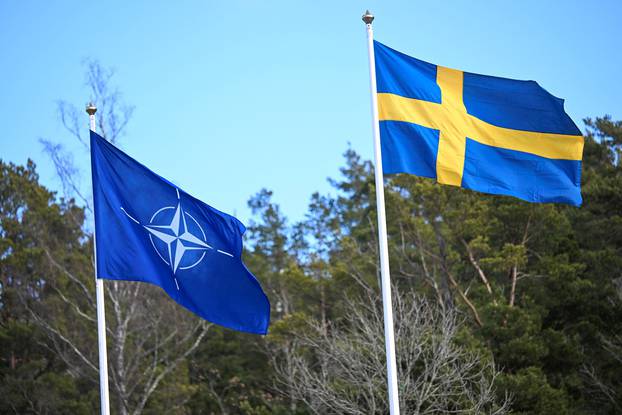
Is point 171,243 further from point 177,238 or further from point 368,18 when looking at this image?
point 368,18

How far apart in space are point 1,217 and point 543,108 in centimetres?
3022

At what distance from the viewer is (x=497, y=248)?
29219 millimetres

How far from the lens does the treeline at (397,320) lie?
2083 centimetres

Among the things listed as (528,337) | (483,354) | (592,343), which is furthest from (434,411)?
(592,343)

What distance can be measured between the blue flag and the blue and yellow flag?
1927 mm

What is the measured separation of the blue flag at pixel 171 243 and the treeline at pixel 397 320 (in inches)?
364

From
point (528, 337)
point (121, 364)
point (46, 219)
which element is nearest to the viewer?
point (528, 337)

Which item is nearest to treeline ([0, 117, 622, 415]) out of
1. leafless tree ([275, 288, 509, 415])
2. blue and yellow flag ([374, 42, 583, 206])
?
leafless tree ([275, 288, 509, 415])

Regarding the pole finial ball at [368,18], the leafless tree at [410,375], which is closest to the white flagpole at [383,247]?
the pole finial ball at [368,18]

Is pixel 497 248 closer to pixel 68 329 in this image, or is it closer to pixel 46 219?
pixel 68 329

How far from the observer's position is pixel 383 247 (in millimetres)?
9469

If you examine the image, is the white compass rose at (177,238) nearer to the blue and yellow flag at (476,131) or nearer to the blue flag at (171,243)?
the blue flag at (171,243)

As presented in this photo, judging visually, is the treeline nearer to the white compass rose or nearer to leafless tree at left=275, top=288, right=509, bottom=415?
leafless tree at left=275, top=288, right=509, bottom=415

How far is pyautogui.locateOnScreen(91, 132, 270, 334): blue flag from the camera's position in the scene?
969 cm
